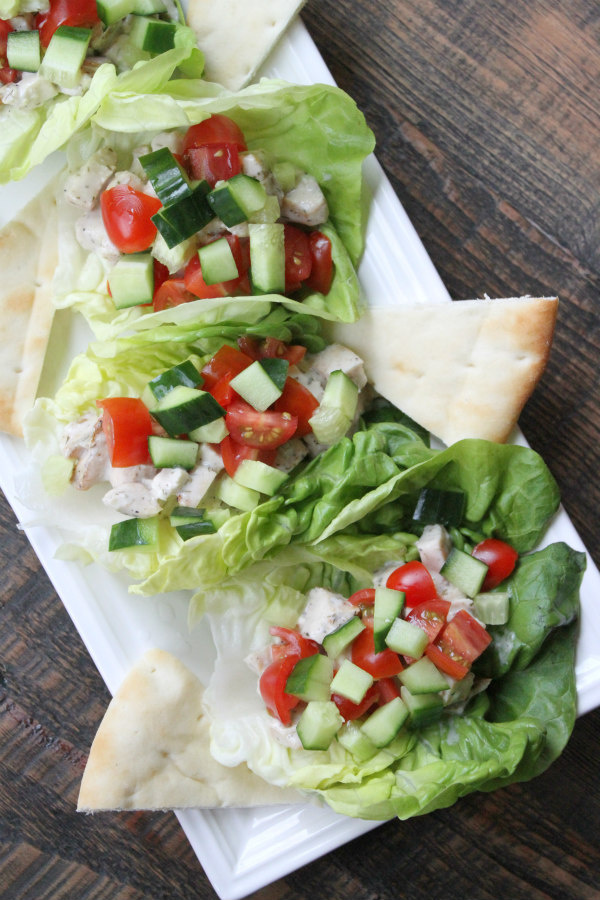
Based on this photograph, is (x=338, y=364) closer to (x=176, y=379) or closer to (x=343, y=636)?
(x=176, y=379)

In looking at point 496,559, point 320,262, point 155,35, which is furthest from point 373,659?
point 155,35

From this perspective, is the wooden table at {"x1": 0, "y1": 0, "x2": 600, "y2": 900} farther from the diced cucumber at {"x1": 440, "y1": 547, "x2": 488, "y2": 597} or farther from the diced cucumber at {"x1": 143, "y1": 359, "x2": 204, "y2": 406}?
the diced cucumber at {"x1": 143, "y1": 359, "x2": 204, "y2": 406}

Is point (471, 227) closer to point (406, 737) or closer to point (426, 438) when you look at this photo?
point (426, 438)

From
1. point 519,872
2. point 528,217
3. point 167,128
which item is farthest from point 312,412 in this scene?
point 519,872

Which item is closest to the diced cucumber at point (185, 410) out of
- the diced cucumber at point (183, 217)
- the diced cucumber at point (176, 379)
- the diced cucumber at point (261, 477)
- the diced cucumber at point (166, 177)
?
the diced cucumber at point (176, 379)

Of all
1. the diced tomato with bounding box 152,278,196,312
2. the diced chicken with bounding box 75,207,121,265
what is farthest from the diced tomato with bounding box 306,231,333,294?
the diced chicken with bounding box 75,207,121,265

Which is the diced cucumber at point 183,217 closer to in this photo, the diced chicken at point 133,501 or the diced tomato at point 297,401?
the diced tomato at point 297,401
